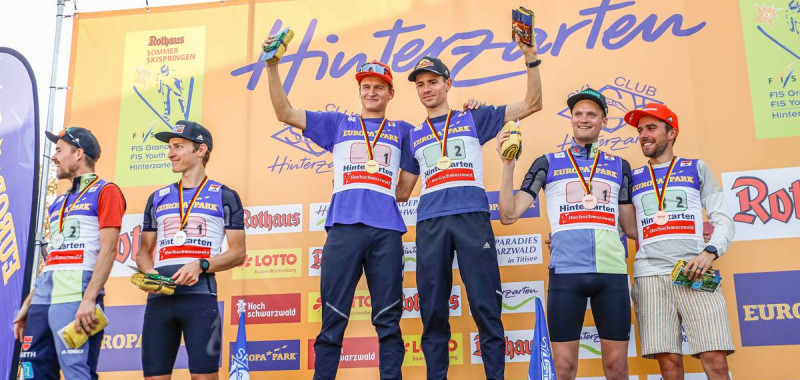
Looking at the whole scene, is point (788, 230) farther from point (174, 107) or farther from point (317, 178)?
point (174, 107)

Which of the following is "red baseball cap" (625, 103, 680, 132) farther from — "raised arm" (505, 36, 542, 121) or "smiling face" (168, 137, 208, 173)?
"smiling face" (168, 137, 208, 173)

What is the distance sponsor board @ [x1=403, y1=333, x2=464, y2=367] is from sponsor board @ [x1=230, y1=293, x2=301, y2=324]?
787 millimetres

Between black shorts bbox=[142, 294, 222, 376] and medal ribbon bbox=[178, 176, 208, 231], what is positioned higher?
medal ribbon bbox=[178, 176, 208, 231]

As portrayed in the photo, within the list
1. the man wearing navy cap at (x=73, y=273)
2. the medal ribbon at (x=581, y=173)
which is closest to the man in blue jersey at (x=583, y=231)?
the medal ribbon at (x=581, y=173)

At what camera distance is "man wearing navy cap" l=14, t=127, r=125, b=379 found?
10.7ft

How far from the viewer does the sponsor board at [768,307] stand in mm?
3869

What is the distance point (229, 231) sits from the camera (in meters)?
3.52

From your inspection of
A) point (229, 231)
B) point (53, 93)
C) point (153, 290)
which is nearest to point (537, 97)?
point (229, 231)

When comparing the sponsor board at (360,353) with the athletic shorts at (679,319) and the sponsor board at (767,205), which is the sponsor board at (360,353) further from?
the sponsor board at (767,205)

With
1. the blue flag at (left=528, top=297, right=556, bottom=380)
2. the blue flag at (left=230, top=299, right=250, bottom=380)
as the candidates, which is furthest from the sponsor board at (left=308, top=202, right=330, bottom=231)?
the blue flag at (left=528, top=297, right=556, bottom=380)

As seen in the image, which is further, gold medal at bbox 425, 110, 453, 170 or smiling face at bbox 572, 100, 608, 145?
smiling face at bbox 572, 100, 608, 145

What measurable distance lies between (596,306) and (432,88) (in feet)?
4.70

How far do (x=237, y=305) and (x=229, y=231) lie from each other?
1.12 metres

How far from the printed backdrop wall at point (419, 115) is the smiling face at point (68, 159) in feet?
3.52
